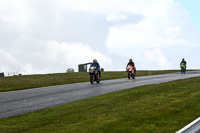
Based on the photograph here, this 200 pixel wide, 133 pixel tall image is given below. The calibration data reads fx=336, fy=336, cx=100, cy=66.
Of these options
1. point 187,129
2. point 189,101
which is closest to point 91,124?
point 187,129

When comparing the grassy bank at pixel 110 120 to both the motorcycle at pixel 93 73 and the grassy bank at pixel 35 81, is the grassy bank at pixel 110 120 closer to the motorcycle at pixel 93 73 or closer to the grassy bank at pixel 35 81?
the motorcycle at pixel 93 73

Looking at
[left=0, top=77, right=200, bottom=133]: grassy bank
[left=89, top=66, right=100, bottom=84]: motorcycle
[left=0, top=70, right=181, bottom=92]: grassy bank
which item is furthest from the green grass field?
[left=0, top=70, right=181, bottom=92]: grassy bank

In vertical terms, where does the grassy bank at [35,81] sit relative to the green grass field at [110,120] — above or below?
above

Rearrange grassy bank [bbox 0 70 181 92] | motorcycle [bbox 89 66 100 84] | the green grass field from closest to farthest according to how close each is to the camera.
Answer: the green grass field → motorcycle [bbox 89 66 100 84] → grassy bank [bbox 0 70 181 92]

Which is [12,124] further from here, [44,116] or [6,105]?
[6,105]

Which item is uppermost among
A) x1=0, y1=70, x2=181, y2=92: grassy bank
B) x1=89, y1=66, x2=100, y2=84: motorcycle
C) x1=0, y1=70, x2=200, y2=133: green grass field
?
x1=89, y1=66, x2=100, y2=84: motorcycle

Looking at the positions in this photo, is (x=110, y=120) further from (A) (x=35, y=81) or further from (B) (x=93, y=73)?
(A) (x=35, y=81)

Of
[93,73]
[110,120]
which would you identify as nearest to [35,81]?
[93,73]

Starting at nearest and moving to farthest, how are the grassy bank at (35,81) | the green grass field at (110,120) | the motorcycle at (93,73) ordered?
the green grass field at (110,120), the motorcycle at (93,73), the grassy bank at (35,81)

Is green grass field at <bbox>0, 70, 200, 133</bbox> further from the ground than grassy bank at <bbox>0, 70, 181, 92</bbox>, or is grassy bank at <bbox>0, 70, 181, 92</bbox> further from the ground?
grassy bank at <bbox>0, 70, 181, 92</bbox>

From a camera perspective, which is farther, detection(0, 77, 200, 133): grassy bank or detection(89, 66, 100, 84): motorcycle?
detection(89, 66, 100, 84): motorcycle

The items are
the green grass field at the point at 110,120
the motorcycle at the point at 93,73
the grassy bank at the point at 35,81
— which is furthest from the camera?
the grassy bank at the point at 35,81

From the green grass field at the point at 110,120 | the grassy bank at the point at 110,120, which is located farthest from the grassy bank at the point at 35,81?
the grassy bank at the point at 110,120

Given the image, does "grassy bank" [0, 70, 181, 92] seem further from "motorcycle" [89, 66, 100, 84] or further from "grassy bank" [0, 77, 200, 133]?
"grassy bank" [0, 77, 200, 133]
